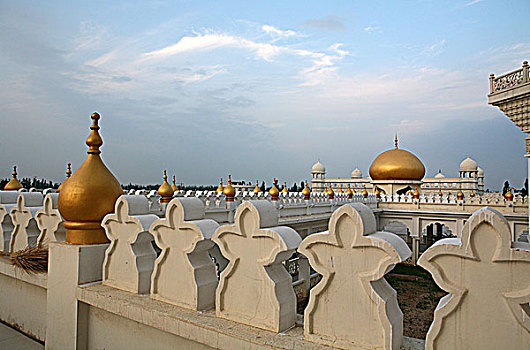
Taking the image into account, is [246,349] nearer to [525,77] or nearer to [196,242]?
[196,242]

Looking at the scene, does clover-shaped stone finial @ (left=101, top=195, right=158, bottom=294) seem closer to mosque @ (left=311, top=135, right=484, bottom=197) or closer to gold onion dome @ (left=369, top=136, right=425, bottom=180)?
mosque @ (left=311, top=135, right=484, bottom=197)

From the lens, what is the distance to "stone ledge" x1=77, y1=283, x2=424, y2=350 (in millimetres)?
1868

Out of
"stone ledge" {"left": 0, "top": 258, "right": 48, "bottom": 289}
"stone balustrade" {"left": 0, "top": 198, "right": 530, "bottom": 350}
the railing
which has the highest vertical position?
the railing

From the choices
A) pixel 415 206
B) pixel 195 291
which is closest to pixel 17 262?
pixel 195 291

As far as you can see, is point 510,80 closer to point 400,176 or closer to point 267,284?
point 267,284

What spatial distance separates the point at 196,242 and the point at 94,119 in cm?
162

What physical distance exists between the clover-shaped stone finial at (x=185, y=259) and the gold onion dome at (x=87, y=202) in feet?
2.20

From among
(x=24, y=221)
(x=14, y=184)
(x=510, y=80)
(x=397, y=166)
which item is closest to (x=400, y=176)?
(x=397, y=166)

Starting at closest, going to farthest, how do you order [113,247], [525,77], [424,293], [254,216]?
1. [254,216]
2. [113,247]
3. [525,77]
4. [424,293]

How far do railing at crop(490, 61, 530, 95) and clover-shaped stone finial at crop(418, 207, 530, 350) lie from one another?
10.1 m

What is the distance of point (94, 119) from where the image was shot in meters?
3.19

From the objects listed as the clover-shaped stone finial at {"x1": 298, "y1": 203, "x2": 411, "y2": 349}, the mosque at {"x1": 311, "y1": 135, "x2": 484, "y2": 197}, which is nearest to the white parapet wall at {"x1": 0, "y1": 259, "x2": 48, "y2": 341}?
the clover-shaped stone finial at {"x1": 298, "y1": 203, "x2": 411, "y2": 349}

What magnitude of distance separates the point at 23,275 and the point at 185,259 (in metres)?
1.93

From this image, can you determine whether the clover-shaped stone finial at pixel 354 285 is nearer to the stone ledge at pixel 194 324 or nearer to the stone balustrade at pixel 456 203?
the stone ledge at pixel 194 324
